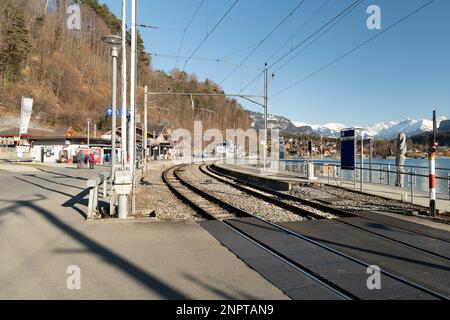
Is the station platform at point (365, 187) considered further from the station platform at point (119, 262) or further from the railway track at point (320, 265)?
the station platform at point (119, 262)

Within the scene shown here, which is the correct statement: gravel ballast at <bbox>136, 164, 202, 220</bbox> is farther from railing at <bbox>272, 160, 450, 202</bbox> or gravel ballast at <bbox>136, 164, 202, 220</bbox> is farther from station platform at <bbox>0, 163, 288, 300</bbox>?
railing at <bbox>272, 160, 450, 202</bbox>

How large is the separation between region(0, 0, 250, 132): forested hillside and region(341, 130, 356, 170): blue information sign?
54.0 metres

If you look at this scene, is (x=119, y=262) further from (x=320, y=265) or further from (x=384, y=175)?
(x=384, y=175)

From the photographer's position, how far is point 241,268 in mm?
6145

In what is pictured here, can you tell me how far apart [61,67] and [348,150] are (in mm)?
87579

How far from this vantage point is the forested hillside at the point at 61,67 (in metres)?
77.2

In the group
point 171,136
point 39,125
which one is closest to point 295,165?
point 39,125

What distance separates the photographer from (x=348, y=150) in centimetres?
1964

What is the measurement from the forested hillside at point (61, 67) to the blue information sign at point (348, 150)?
53999 mm

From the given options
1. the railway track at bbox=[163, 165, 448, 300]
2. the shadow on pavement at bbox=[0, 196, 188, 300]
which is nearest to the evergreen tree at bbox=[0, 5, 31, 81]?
the shadow on pavement at bbox=[0, 196, 188, 300]

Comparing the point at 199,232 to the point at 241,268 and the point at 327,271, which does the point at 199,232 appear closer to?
the point at 241,268

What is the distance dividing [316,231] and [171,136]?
3933 inches

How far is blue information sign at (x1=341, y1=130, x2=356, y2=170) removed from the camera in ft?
62.8
